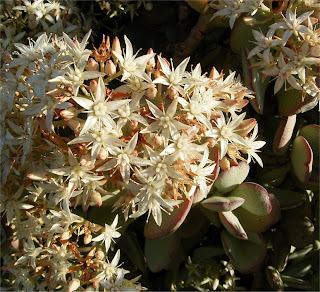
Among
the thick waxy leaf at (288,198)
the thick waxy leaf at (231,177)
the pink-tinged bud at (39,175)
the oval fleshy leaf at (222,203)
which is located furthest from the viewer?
the thick waxy leaf at (288,198)

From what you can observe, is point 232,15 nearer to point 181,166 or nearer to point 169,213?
point 181,166

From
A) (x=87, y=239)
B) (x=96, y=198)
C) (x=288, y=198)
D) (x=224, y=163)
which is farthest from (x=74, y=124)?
(x=288, y=198)

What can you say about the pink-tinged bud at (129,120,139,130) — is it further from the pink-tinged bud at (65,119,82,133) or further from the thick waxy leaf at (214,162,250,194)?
the thick waxy leaf at (214,162,250,194)

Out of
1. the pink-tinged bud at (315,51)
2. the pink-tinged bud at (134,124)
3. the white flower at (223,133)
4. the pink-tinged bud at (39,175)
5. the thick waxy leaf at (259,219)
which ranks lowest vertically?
the thick waxy leaf at (259,219)

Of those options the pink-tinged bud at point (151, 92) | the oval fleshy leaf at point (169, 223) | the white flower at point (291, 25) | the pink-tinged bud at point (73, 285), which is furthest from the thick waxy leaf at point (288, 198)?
the pink-tinged bud at point (73, 285)

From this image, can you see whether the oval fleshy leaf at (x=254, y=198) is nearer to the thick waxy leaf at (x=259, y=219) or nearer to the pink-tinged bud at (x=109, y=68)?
the thick waxy leaf at (x=259, y=219)

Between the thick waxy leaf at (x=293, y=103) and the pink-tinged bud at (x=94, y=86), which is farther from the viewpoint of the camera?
the thick waxy leaf at (x=293, y=103)

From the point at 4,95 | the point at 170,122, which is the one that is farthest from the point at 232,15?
the point at 4,95
